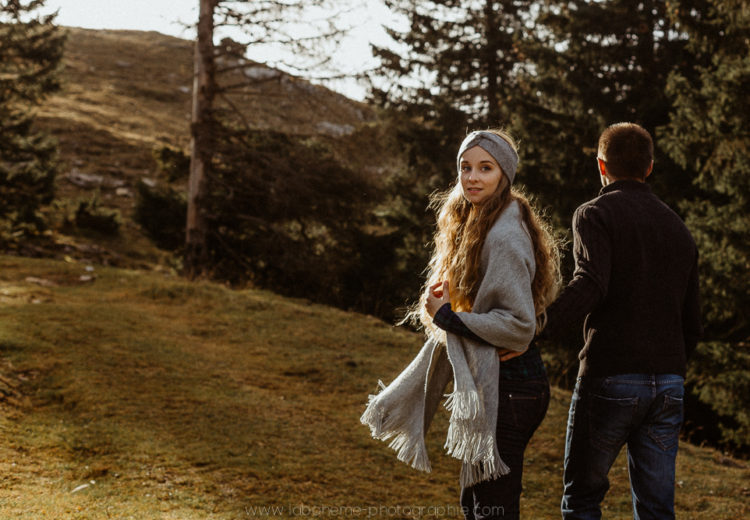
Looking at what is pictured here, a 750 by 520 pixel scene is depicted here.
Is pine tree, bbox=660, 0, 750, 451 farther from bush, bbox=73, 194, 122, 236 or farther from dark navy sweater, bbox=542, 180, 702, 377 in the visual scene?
bush, bbox=73, 194, 122, 236

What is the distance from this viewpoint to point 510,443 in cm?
254

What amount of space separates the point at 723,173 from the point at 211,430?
29.5 feet

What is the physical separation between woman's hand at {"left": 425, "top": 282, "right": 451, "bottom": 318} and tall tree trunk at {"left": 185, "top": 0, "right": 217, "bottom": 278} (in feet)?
42.2

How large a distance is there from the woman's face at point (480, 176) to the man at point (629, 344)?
43cm

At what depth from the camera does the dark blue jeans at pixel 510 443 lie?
2.52 m

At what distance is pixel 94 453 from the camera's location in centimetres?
488

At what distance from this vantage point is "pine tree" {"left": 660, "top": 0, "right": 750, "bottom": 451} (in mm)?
9672

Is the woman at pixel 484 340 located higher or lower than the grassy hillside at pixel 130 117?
lower

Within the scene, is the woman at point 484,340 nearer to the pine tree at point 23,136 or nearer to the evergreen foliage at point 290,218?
the evergreen foliage at point 290,218

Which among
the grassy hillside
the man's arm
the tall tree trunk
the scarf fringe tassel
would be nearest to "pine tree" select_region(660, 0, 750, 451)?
the grassy hillside

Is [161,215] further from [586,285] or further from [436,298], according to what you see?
[586,285]

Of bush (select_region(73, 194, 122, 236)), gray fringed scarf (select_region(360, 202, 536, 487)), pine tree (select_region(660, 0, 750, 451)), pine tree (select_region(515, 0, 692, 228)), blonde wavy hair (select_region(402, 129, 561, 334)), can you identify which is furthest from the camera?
bush (select_region(73, 194, 122, 236))

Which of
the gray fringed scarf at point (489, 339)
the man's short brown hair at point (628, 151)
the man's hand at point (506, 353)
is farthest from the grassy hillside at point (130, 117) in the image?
the man's hand at point (506, 353)

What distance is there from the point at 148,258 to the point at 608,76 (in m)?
16.8
